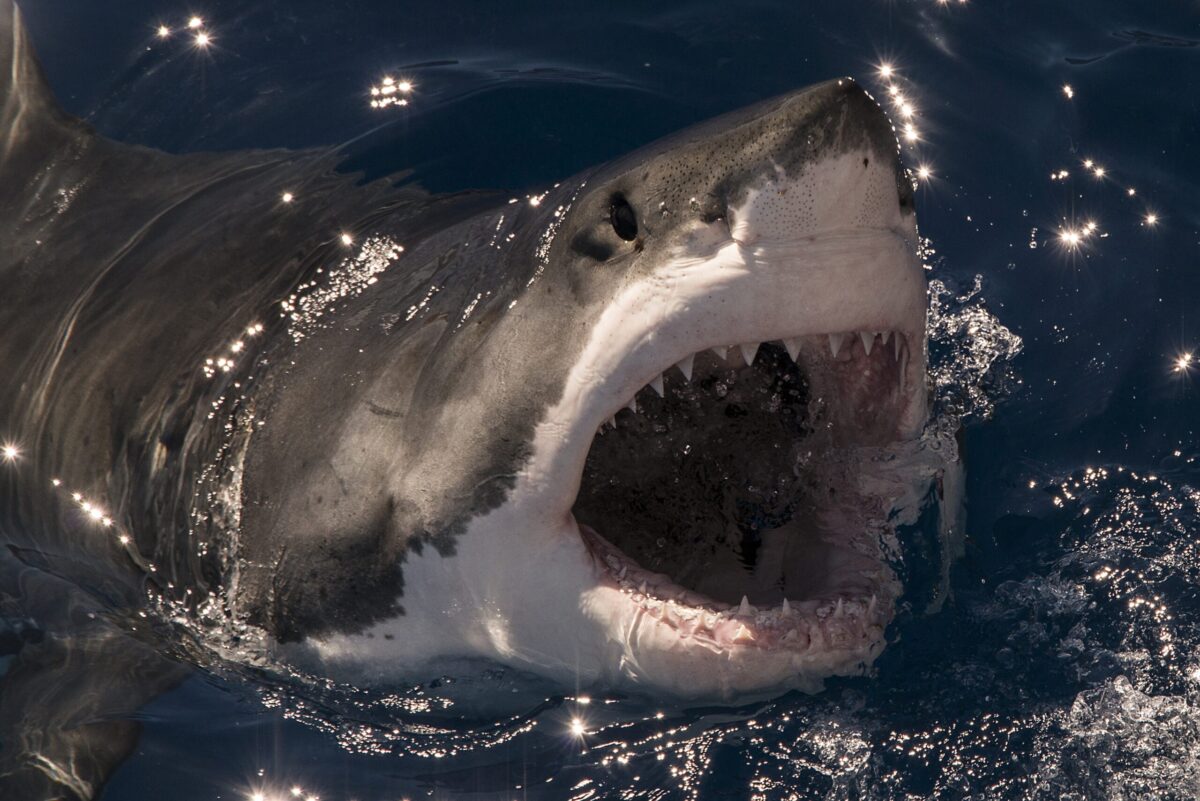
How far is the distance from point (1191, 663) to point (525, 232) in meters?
1.86

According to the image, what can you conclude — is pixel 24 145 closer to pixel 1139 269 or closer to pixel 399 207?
pixel 399 207

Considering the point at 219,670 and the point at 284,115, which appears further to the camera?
the point at 284,115

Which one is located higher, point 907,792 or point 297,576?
point 297,576

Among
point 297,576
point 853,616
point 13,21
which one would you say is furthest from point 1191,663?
point 13,21

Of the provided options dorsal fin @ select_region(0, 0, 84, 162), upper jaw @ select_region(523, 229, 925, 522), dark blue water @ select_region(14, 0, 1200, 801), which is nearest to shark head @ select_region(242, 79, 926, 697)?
upper jaw @ select_region(523, 229, 925, 522)

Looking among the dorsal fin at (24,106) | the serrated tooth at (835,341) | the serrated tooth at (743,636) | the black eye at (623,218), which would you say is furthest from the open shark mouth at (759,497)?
the dorsal fin at (24,106)

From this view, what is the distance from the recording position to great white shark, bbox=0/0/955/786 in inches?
89.0

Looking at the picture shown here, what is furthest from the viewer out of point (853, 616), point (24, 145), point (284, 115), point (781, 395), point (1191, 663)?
point (284, 115)

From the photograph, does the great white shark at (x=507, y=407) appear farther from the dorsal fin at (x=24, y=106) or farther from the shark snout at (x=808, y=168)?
the dorsal fin at (x=24, y=106)

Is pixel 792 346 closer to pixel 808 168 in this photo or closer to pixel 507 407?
pixel 808 168

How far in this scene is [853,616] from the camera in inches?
99.3

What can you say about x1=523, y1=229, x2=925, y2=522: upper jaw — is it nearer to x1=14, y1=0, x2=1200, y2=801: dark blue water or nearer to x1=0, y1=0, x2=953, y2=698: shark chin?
x1=0, y1=0, x2=953, y2=698: shark chin

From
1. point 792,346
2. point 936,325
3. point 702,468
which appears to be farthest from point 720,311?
point 936,325

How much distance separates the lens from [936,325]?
13.8 ft
